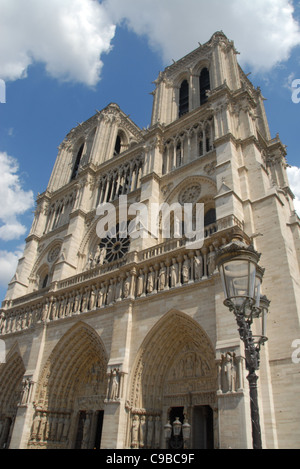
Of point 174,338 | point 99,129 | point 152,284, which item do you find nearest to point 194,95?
point 99,129

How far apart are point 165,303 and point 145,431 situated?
418 centimetres

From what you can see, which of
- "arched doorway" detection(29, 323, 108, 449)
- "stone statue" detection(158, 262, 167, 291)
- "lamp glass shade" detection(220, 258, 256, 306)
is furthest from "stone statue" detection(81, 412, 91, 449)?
"lamp glass shade" detection(220, 258, 256, 306)

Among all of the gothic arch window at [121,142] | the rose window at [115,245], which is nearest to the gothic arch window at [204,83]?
the gothic arch window at [121,142]

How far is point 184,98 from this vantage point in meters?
22.7

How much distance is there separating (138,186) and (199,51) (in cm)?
1079

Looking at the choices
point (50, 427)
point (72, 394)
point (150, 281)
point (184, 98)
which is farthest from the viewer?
point (184, 98)

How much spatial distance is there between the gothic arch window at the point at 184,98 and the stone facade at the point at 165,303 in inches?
5.1

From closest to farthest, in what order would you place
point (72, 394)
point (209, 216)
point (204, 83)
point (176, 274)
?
1. point (176, 274)
2. point (72, 394)
3. point (209, 216)
4. point (204, 83)

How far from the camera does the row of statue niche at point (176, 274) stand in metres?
11.9

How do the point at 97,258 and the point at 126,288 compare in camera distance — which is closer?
the point at 126,288

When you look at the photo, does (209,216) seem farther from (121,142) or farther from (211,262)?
(121,142)

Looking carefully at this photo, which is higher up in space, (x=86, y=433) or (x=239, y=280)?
(x=239, y=280)

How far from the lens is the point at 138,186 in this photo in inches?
772

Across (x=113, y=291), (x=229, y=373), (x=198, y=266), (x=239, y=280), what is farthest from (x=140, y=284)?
(x=239, y=280)
